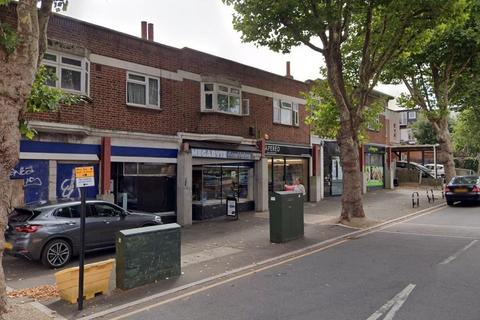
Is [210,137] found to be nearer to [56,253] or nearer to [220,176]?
[220,176]

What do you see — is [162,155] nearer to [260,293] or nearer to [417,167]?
[260,293]

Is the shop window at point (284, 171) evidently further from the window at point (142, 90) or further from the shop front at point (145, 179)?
the window at point (142, 90)

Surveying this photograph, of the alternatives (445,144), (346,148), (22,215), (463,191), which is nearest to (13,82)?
(22,215)

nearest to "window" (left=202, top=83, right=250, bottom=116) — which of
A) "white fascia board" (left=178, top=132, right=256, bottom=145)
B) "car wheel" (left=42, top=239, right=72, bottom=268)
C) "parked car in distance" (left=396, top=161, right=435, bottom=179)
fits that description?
"white fascia board" (left=178, top=132, right=256, bottom=145)

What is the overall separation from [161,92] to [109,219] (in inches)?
253

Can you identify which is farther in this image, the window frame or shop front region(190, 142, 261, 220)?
the window frame

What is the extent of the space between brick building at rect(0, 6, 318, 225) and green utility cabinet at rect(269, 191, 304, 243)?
517 centimetres

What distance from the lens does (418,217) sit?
1767cm

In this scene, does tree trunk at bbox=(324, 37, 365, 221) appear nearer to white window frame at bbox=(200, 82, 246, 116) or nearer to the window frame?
white window frame at bbox=(200, 82, 246, 116)

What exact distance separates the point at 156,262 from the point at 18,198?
6.06 metres

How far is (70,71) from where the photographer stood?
13.2m

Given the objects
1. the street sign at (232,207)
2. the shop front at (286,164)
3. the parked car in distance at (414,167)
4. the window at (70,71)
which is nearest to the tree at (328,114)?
the shop front at (286,164)

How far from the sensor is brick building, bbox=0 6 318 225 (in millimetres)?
12945

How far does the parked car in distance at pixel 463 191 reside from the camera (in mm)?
20609
